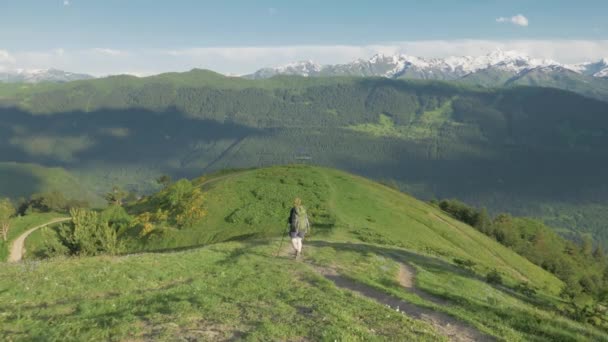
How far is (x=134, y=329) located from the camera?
44.5 feet

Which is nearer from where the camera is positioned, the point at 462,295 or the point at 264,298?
the point at 264,298

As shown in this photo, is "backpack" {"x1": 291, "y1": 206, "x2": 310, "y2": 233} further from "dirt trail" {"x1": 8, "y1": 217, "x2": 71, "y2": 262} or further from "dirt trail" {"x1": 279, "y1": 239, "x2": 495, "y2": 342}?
"dirt trail" {"x1": 8, "y1": 217, "x2": 71, "y2": 262}

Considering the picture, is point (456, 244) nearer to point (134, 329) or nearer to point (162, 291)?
point (162, 291)

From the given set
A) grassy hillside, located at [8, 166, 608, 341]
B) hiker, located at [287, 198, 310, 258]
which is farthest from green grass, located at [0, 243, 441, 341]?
hiker, located at [287, 198, 310, 258]

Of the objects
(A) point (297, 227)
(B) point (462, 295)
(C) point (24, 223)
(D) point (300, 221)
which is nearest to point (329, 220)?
(D) point (300, 221)

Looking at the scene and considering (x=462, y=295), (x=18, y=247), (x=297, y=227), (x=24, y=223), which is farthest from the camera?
(x=24, y=223)

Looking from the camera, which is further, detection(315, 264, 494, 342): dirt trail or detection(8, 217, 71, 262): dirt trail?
detection(8, 217, 71, 262): dirt trail

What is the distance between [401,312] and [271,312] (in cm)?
552

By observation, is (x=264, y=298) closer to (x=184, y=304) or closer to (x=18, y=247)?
(x=184, y=304)

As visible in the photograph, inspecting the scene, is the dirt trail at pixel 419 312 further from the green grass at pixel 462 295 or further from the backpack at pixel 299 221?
the backpack at pixel 299 221

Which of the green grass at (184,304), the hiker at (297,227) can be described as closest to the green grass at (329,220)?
the hiker at (297,227)

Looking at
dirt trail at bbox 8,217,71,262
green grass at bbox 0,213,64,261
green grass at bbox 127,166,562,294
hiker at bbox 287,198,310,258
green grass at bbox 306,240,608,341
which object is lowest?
green grass at bbox 0,213,64,261

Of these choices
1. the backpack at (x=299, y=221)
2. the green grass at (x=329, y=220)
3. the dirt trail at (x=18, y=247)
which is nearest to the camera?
the backpack at (x=299, y=221)

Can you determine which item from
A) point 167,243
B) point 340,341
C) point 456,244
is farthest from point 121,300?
point 456,244
